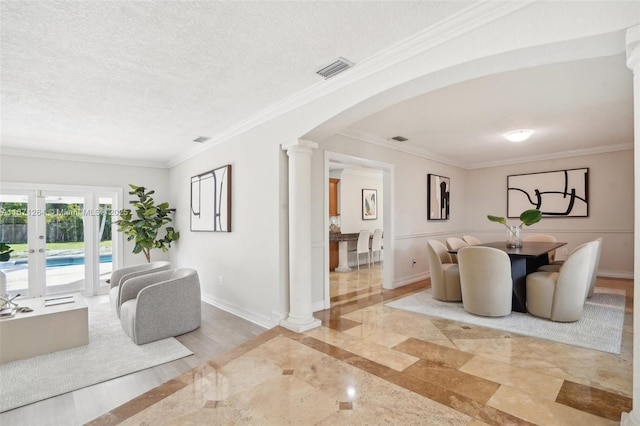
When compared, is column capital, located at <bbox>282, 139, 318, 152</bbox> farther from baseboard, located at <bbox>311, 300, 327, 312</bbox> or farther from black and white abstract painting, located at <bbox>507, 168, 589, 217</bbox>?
black and white abstract painting, located at <bbox>507, 168, 589, 217</bbox>

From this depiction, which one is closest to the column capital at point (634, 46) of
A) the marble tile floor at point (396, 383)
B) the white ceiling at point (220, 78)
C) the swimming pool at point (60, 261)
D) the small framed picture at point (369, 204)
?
the white ceiling at point (220, 78)

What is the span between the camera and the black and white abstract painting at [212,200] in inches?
180

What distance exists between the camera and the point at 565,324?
352cm

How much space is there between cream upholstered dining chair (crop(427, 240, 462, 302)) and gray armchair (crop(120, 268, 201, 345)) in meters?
3.18

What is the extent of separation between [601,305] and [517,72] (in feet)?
11.0

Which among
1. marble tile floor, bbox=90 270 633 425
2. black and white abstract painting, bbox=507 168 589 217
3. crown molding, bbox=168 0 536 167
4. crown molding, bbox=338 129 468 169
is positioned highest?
crown molding, bbox=168 0 536 167

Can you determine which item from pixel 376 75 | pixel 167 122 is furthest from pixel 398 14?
pixel 167 122

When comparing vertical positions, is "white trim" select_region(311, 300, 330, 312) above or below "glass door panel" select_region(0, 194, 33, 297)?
below

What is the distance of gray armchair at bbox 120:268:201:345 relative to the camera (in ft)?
11.4

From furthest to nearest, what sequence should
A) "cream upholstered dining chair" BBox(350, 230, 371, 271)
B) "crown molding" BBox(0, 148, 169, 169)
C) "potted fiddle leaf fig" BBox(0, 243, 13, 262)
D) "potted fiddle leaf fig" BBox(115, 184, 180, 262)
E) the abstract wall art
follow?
1. "cream upholstered dining chair" BBox(350, 230, 371, 271)
2. the abstract wall art
3. "potted fiddle leaf fig" BBox(115, 184, 180, 262)
4. "crown molding" BBox(0, 148, 169, 169)
5. "potted fiddle leaf fig" BBox(0, 243, 13, 262)

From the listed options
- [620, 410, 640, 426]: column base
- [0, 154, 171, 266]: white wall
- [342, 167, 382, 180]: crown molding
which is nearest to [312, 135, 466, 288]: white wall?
[342, 167, 382, 180]: crown molding

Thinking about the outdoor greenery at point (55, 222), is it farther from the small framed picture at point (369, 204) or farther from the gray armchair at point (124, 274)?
the small framed picture at point (369, 204)

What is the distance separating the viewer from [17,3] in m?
1.86

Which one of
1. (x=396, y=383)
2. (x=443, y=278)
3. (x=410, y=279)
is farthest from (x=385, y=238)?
(x=396, y=383)
